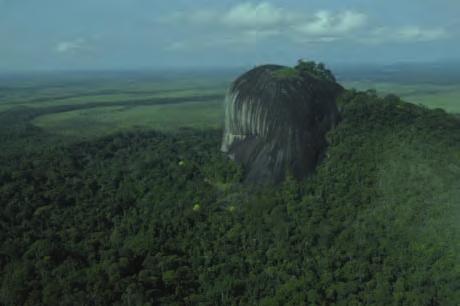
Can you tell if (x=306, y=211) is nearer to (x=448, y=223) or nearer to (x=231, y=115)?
(x=448, y=223)

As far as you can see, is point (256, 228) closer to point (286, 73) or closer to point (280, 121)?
point (280, 121)

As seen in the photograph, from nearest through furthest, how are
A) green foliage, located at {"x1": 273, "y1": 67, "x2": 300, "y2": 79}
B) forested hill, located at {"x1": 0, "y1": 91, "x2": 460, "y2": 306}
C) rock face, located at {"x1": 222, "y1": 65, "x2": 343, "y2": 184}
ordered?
1. forested hill, located at {"x1": 0, "y1": 91, "x2": 460, "y2": 306}
2. rock face, located at {"x1": 222, "y1": 65, "x2": 343, "y2": 184}
3. green foliage, located at {"x1": 273, "y1": 67, "x2": 300, "y2": 79}

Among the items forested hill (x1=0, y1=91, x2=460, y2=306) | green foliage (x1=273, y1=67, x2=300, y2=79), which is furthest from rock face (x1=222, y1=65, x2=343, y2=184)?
forested hill (x1=0, y1=91, x2=460, y2=306)

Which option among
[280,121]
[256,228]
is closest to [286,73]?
[280,121]

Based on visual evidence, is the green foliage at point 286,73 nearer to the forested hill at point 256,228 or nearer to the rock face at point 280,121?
the rock face at point 280,121

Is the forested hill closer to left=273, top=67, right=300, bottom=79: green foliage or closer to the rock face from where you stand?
the rock face

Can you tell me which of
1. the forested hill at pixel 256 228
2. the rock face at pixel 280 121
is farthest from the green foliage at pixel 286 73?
the forested hill at pixel 256 228

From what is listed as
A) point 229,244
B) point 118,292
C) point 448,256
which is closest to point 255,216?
point 229,244
